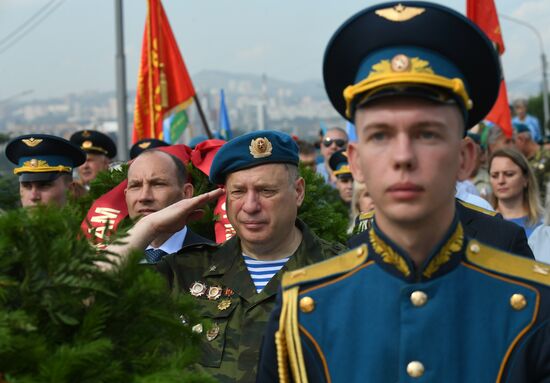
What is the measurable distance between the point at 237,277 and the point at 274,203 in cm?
40

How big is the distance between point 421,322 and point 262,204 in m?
2.02

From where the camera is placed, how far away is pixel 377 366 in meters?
2.38

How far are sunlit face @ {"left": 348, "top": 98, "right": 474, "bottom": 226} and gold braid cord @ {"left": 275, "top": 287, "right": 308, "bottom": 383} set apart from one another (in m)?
0.39

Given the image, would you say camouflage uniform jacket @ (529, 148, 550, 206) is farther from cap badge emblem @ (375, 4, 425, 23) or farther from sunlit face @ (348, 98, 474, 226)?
sunlit face @ (348, 98, 474, 226)

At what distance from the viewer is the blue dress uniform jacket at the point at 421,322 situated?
234 cm

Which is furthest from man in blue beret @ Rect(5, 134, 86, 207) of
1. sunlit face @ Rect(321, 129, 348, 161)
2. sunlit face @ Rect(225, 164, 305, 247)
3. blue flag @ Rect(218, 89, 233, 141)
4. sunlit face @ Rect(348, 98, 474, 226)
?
blue flag @ Rect(218, 89, 233, 141)

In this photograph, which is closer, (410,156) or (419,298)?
(410,156)

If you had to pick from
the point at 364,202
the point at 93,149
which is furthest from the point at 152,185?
the point at 93,149

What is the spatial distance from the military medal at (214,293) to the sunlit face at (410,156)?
194 centimetres

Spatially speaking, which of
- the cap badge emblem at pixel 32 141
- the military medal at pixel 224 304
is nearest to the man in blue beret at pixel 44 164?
the cap badge emblem at pixel 32 141

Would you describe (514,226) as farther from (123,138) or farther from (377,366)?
(123,138)

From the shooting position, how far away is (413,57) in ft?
7.82

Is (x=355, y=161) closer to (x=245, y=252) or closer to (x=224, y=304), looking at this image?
(x=224, y=304)

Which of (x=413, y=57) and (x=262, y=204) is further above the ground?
(x=413, y=57)
